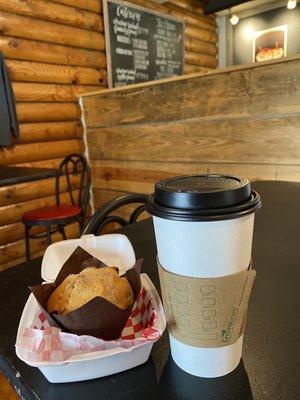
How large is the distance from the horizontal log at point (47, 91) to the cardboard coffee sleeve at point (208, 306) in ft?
10.0

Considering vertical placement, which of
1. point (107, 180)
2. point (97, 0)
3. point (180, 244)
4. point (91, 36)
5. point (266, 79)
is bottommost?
point (107, 180)

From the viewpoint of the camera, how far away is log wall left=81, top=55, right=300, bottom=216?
1986mm

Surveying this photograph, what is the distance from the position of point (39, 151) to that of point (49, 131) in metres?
0.24

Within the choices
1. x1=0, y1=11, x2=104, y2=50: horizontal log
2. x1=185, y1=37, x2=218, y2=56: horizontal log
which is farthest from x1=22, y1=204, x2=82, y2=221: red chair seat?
x1=185, y1=37, x2=218, y2=56: horizontal log

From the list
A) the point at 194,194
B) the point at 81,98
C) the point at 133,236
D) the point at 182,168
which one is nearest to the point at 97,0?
the point at 81,98

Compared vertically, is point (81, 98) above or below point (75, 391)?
above

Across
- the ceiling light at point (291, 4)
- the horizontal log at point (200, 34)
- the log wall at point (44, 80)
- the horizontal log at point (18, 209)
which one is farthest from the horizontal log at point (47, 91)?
the ceiling light at point (291, 4)

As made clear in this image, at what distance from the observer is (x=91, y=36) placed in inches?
136

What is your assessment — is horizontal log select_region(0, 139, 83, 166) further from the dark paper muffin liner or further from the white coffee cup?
the white coffee cup

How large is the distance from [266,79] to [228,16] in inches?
151

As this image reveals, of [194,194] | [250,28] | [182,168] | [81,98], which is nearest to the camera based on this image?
[194,194]

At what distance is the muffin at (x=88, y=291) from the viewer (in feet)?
1.53

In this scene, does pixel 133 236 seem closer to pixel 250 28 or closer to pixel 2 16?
pixel 2 16

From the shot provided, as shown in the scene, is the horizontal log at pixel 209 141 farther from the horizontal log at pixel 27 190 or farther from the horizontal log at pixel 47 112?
the horizontal log at pixel 27 190
